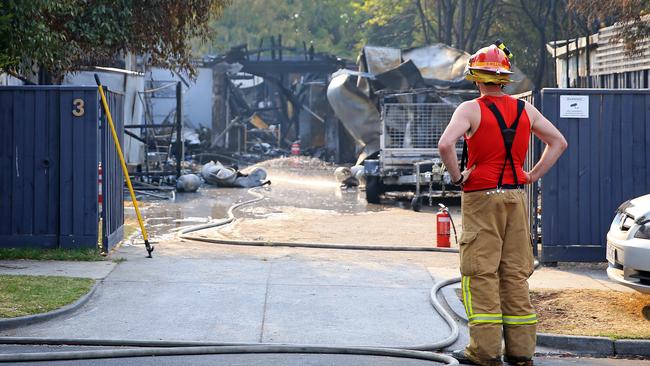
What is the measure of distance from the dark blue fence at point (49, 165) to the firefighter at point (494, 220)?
18.9 feet

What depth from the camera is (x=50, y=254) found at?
1158cm

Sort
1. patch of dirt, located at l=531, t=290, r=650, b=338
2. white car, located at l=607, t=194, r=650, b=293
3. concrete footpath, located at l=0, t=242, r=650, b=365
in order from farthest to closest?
white car, located at l=607, t=194, r=650, b=293
patch of dirt, located at l=531, t=290, r=650, b=338
concrete footpath, located at l=0, t=242, r=650, b=365

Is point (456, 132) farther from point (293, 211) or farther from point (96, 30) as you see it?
point (293, 211)

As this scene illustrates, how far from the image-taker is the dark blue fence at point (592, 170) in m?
11.7

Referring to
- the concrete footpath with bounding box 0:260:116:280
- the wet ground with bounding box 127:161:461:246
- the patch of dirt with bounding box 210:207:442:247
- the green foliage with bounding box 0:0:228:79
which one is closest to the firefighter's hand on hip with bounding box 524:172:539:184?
the concrete footpath with bounding box 0:260:116:280

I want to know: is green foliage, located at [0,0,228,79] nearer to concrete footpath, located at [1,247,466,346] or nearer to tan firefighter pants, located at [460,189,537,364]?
concrete footpath, located at [1,247,466,346]

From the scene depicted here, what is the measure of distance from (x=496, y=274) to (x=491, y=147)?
2.77 feet

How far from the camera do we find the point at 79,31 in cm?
1465

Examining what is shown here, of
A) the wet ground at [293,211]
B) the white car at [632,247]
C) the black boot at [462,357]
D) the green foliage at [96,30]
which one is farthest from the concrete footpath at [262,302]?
the wet ground at [293,211]

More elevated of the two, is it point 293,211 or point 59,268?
point 293,211

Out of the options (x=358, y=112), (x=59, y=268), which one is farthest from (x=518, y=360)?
(x=358, y=112)

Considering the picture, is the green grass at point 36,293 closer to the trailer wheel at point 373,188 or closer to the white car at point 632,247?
the white car at point 632,247

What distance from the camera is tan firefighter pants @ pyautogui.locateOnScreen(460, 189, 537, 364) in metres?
7.00

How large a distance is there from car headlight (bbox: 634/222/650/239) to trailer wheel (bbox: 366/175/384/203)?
12060 mm
